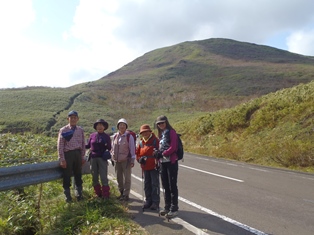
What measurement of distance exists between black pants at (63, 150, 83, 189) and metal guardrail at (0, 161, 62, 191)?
0.53 ft

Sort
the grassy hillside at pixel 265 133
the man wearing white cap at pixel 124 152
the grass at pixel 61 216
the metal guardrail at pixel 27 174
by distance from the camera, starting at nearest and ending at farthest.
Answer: the grass at pixel 61 216
the metal guardrail at pixel 27 174
the man wearing white cap at pixel 124 152
the grassy hillside at pixel 265 133

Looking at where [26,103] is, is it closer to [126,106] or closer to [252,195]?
[126,106]

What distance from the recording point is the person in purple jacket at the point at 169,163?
18.8 ft

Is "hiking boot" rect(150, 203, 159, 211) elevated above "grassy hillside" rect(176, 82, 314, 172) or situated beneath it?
situated beneath

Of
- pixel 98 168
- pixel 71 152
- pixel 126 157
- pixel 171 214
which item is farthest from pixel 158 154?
pixel 71 152

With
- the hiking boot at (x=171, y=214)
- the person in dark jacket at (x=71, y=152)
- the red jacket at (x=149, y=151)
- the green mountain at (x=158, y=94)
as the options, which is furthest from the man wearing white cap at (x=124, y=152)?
the green mountain at (x=158, y=94)

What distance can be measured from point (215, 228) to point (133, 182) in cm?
471

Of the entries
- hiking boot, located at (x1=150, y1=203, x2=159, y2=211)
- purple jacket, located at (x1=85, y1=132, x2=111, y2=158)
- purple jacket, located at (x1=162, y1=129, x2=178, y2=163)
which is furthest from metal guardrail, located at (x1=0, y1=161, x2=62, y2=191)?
purple jacket, located at (x1=162, y1=129, x2=178, y2=163)

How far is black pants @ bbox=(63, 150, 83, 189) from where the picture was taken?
646cm

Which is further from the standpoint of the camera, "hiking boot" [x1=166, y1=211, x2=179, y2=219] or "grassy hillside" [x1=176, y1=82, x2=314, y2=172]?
"grassy hillside" [x1=176, y1=82, x2=314, y2=172]

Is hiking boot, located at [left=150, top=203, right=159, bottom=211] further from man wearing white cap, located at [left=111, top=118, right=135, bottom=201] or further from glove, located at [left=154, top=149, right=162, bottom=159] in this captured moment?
glove, located at [left=154, top=149, right=162, bottom=159]

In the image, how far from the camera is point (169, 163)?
19.1 ft

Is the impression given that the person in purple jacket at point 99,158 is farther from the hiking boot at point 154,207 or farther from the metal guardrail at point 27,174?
the hiking boot at point 154,207

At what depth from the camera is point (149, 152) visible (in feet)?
20.6
